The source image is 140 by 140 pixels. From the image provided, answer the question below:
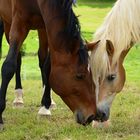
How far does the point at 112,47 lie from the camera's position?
200 inches

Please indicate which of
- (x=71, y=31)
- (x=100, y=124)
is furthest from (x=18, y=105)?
(x=71, y=31)

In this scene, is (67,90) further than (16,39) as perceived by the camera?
No

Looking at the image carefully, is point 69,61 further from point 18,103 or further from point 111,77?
point 18,103

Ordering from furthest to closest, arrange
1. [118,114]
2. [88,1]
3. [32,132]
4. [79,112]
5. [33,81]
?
[88,1]
[33,81]
[118,114]
[32,132]
[79,112]

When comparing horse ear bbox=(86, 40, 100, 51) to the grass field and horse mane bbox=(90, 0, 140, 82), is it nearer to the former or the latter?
horse mane bbox=(90, 0, 140, 82)

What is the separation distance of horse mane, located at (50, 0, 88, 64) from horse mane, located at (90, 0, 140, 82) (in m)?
0.29

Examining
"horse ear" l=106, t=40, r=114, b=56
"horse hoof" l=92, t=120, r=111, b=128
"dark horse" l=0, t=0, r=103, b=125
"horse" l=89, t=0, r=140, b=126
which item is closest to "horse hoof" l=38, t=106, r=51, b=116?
"horse hoof" l=92, t=120, r=111, b=128

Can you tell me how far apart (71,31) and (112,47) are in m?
Result: 0.60

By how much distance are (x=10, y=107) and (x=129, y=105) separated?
1.78 meters

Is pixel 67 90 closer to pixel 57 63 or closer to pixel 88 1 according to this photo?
pixel 57 63

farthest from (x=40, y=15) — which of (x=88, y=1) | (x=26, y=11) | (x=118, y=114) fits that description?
(x=88, y=1)

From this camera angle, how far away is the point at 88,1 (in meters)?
44.4

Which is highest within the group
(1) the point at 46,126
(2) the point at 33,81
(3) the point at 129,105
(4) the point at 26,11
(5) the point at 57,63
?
(4) the point at 26,11

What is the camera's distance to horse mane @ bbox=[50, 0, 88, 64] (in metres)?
4.71
